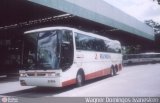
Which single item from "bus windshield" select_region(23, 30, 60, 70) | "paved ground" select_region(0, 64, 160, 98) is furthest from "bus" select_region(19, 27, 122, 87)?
"paved ground" select_region(0, 64, 160, 98)

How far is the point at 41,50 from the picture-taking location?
11703 mm

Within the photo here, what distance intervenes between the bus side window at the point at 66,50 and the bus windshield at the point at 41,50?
32cm

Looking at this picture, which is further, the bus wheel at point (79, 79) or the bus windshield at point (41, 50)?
the bus wheel at point (79, 79)

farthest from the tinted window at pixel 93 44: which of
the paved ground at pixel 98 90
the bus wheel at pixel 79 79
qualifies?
the paved ground at pixel 98 90

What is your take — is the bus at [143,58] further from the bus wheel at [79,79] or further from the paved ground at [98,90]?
the bus wheel at [79,79]

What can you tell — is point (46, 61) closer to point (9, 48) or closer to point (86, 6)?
point (86, 6)

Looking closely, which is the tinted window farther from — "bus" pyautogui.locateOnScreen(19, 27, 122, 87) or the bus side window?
the bus side window

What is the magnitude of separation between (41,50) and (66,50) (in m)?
1.11

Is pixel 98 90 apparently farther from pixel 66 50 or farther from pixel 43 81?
pixel 43 81

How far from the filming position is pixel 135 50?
74.4 m

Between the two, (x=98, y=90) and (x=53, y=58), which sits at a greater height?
(x=53, y=58)

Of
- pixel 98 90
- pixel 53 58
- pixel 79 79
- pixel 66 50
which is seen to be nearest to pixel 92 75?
pixel 79 79

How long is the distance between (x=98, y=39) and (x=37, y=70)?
685cm

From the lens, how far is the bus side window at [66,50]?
38.1 feet
